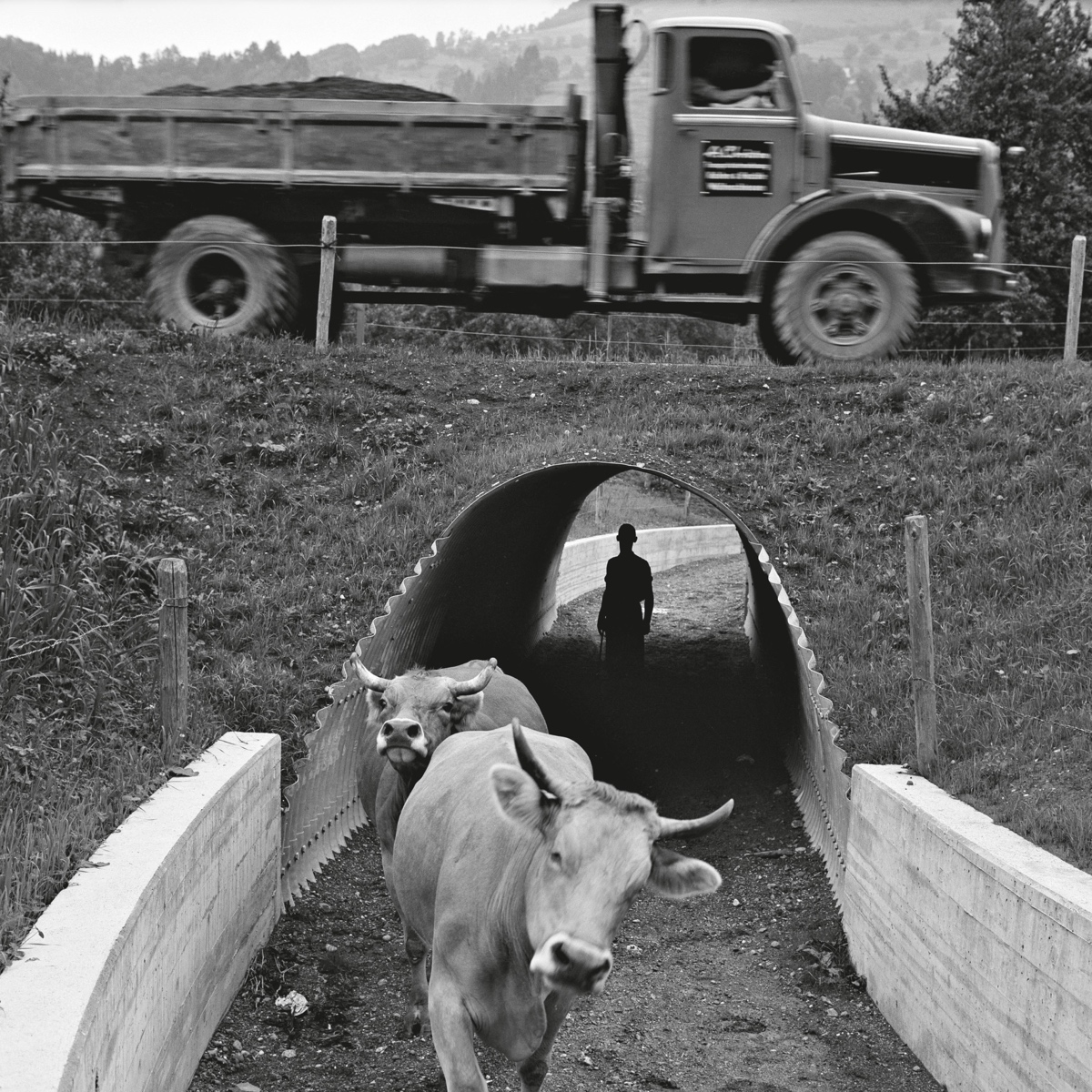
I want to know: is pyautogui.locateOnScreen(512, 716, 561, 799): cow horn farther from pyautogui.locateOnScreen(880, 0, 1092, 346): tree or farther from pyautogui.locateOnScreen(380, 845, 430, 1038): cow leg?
pyautogui.locateOnScreen(880, 0, 1092, 346): tree

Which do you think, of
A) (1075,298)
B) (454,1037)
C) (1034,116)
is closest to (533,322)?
(1034,116)

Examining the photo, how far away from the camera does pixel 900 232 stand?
13008 millimetres

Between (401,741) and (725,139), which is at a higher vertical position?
(725,139)

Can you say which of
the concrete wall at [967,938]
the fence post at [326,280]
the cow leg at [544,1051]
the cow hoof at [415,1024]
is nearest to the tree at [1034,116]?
the fence post at [326,280]

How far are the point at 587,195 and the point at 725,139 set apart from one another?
61.7 inches

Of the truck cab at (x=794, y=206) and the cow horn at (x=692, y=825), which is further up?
the truck cab at (x=794, y=206)

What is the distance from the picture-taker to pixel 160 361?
12.6 meters

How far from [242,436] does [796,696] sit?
5.55 m

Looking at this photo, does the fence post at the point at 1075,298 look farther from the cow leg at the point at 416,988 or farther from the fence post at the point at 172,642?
the fence post at the point at 172,642

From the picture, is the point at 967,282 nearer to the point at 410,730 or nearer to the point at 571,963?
the point at 410,730

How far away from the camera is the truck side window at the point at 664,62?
12.5 metres

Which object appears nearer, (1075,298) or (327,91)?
(1075,298)

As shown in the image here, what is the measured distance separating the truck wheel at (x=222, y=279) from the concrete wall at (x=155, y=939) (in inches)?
291

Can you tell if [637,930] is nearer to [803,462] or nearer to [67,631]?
[67,631]
